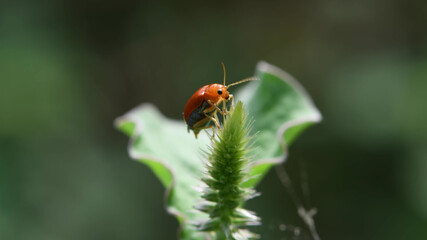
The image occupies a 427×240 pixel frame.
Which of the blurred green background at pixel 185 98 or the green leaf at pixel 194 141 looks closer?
the green leaf at pixel 194 141

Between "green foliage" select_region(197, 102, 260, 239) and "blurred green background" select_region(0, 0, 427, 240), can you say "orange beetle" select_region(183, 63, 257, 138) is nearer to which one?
"green foliage" select_region(197, 102, 260, 239)

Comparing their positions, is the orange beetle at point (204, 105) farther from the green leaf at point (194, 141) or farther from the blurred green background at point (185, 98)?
the blurred green background at point (185, 98)

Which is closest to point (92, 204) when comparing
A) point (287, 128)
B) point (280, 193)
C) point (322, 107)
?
point (280, 193)

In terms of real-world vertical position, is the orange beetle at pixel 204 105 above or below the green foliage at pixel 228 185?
above

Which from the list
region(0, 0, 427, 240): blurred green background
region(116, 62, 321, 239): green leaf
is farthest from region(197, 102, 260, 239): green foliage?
region(0, 0, 427, 240): blurred green background

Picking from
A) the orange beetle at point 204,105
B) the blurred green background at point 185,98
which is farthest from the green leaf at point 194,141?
the blurred green background at point 185,98
